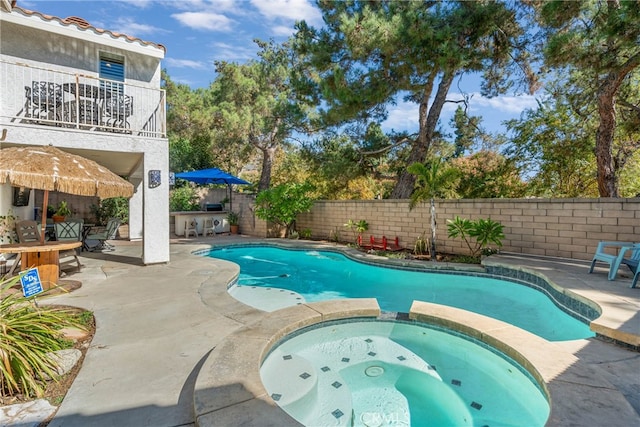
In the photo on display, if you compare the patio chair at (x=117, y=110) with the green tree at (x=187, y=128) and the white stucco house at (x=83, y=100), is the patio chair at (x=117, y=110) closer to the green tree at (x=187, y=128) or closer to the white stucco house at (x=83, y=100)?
the white stucco house at (x=83, y=100)

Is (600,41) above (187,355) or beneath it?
above

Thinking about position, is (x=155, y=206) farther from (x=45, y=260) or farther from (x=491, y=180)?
(x=491, y=180)

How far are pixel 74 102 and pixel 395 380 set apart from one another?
32.0 feet

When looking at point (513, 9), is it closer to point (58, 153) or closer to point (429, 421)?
point (429, 421)

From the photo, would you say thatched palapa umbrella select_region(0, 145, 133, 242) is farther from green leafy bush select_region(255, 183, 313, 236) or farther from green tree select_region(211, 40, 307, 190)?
green tree select_region(211, 40, 307, 190)

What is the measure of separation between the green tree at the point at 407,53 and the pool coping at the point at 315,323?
8.64 meters

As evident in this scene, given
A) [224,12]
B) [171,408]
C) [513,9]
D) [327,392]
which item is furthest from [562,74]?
[171,408]

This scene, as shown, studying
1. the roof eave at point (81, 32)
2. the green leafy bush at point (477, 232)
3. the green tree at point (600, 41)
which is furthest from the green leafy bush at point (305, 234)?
the green tree at point (600, 41)

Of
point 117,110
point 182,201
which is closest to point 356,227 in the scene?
point 117,110

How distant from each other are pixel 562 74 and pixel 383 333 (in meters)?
13.2

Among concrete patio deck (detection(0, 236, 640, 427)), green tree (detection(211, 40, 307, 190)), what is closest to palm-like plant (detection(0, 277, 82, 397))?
concrete patio deck (detection(0, 236, 640, 427))

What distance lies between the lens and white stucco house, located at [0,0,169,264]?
716 cm

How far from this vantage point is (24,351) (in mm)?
2949

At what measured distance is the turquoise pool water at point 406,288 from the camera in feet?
19.5
